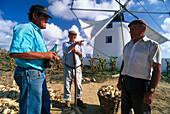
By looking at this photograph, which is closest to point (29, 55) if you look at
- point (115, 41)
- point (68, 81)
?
point (68, 81)

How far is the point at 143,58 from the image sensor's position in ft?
5.16

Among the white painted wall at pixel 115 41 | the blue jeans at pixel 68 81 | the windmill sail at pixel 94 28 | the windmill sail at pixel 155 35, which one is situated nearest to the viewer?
the blue jeans at pixel 68 81

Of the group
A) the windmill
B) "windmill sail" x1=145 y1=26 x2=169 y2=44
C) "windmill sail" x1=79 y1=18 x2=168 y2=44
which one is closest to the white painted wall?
the windmill

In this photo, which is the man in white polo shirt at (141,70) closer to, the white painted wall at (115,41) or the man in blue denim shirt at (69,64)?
the man in blue denim shirt at (69,64)

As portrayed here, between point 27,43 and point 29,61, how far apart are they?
22 centimetres

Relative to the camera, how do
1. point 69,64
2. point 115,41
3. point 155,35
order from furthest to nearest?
1. point 115,41
2. point 155,35
3. point 69,64

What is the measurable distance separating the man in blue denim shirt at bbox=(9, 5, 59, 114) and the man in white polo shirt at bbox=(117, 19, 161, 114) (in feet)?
4.29

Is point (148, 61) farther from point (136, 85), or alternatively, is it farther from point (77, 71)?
point (77, 71)

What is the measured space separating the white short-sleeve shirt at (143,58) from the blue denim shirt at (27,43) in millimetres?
1413

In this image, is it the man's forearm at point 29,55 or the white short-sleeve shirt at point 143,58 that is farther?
the white short-sleeve shirt at point 143,58

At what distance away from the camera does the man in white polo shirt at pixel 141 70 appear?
1.46 meters

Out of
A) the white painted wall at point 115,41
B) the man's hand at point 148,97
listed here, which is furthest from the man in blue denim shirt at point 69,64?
the white painted wall at point 115,41

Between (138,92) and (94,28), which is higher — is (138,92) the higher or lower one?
the lower one

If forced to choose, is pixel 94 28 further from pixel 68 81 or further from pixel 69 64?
pixel 68 81
